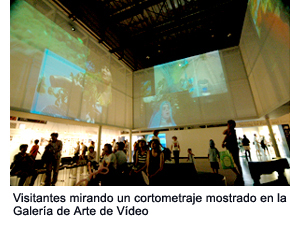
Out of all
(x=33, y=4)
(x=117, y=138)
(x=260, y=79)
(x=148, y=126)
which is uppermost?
(x=33, y=4)

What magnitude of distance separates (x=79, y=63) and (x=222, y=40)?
9255 mm

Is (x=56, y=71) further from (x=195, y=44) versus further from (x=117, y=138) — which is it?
(x=195, y=44)

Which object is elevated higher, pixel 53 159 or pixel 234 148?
pixel 234 148

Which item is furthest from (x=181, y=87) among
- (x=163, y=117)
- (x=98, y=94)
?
(x=98, y=94)

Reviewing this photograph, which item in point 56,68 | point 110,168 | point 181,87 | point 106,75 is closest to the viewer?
point 110,168

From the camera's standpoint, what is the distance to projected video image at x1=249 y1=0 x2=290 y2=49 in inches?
121

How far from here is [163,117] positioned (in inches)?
337

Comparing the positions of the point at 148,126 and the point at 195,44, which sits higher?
the point at 195,44

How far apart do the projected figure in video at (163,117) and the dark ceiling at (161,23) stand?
4.22m

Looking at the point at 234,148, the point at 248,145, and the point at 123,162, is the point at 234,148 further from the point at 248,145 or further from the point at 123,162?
the point at 248,145

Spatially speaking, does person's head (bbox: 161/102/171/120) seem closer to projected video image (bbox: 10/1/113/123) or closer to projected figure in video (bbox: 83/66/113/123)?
projected figure in video (bbox: 83/66/113/123)

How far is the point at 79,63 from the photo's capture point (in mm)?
5777

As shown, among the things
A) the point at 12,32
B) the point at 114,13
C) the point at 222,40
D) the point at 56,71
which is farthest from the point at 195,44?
the point at 12,32

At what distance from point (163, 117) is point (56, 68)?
21.0ft
